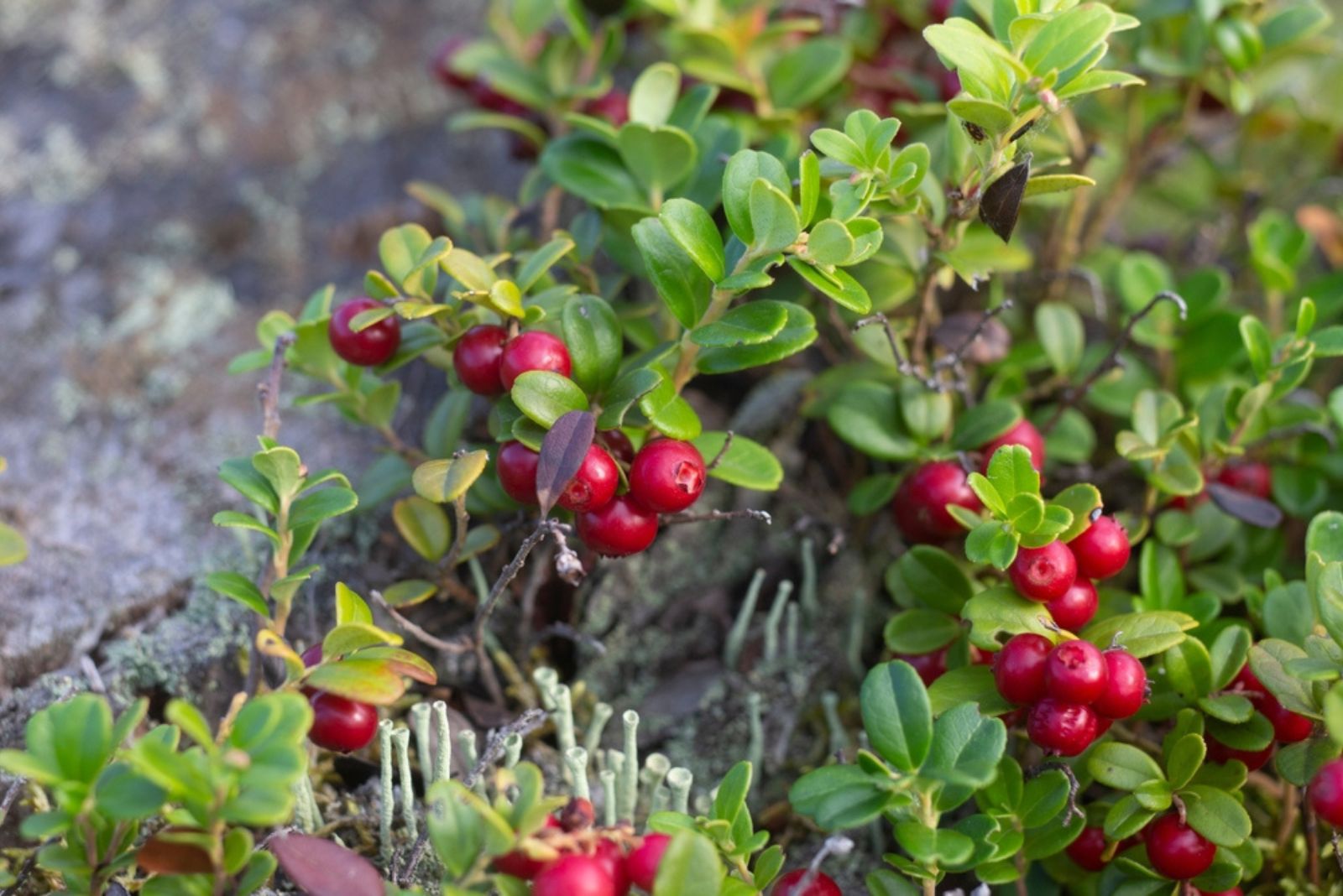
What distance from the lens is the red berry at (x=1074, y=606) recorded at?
4.89 ft

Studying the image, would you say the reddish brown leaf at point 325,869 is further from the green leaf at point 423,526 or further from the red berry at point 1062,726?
the red berry at point 1062,726

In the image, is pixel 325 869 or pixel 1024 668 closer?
pixel 325 869

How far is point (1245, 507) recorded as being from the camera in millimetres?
1741

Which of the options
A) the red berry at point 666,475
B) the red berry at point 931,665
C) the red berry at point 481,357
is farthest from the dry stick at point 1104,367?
the red berry at point 481,357

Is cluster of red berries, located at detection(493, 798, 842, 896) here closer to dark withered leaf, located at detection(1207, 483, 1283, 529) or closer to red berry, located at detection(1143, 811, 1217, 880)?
red berry, located at detection(1143, 811, 1217, 880)

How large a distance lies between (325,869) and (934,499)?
38.3 inches

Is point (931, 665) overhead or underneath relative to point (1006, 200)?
underneath

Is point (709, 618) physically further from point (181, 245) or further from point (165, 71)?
point (165, 71)

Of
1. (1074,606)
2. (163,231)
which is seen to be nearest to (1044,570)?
(1074,606)

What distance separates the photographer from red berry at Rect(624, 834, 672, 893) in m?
1.25

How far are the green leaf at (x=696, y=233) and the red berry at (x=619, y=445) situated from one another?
251 millimetres

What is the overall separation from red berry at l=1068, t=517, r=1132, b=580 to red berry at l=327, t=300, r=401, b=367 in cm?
98

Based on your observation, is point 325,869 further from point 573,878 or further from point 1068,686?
point 1068,686

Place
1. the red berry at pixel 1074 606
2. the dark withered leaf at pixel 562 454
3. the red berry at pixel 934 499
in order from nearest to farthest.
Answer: the dark withered leaf at pixel 562 454
the red berry at pixel 1074 606
the red berry at pixel 934 499
